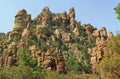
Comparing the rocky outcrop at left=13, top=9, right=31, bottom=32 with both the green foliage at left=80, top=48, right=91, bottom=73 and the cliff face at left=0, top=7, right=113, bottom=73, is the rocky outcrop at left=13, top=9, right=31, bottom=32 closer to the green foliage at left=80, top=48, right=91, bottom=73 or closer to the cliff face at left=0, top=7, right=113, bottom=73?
the cliff face at left=0, top=7, right=113, bottom=73

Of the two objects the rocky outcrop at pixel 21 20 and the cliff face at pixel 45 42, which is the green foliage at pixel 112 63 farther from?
the rocky outcrop at pixel 21 20

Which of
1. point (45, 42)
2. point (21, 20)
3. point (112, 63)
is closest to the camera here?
point (112, 63)

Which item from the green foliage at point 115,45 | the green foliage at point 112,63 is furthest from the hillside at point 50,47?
the green foliage at point 115,45

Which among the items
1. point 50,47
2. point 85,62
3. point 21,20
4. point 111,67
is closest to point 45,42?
point 50,47

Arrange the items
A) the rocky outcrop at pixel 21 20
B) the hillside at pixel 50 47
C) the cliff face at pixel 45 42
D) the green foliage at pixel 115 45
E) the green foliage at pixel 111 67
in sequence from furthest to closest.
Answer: the rocky outcrop at pixel 21 20 → the cliff face at pixel 45 42 → the hillside at pixel 50 47 → the green foliage at pixel 115 45 → the green foliage at pixel 111 67

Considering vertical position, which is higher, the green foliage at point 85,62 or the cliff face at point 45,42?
the cliff face at point 45,42

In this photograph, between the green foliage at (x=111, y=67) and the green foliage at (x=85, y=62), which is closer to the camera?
the green foliage at (x=111, y=67)

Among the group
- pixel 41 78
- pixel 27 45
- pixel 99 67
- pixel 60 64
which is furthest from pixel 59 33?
pixel 99 67

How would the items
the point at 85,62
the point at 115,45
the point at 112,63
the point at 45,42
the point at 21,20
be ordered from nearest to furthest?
the point at 112,63 → the point at 115,45 → the point at 85,62 → the point at 45,42 → the point at 21,20

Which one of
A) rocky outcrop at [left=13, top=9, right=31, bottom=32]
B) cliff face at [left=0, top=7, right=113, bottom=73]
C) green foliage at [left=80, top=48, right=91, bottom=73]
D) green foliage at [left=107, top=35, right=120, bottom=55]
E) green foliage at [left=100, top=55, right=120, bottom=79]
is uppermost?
rocky outcrop at [left=13, top=9, right=31, bottom=32]

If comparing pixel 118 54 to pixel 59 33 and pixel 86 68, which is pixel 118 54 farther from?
pixel 59 33

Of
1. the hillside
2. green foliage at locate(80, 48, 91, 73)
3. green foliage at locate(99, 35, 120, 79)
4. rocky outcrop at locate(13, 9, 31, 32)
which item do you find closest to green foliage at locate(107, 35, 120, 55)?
green foliage at locate(99, 35, 120, 79)

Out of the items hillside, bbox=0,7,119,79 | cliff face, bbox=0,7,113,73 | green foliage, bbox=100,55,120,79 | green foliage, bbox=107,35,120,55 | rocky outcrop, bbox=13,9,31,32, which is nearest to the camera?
green foliage, bbox=100,55,120,79

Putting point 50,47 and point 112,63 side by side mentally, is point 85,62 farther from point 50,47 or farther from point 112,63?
point 112,63
